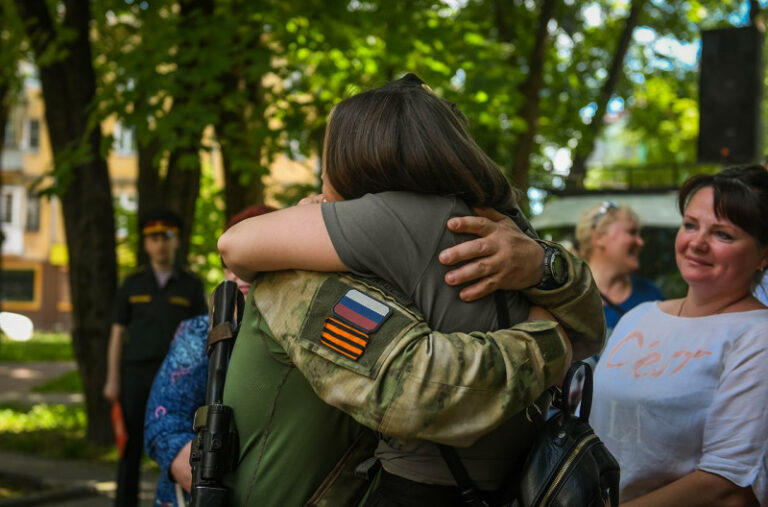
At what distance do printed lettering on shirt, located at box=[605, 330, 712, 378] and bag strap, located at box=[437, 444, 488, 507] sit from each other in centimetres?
115

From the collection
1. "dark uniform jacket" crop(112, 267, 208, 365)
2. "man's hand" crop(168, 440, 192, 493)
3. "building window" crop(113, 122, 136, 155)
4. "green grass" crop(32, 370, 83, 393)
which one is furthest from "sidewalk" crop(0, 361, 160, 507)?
"green grass" crop(32, 370, 83, 393)

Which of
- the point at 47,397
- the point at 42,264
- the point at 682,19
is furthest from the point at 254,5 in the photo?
the point at 42,264

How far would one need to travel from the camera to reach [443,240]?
2002mm

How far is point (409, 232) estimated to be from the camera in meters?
1.98

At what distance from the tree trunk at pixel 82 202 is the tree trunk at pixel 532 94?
17.8ft

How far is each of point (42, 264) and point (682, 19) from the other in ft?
128

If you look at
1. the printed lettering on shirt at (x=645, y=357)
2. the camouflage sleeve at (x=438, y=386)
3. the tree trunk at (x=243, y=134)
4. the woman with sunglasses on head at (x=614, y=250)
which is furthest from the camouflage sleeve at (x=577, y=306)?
the tree trunk at (x=243, y=134)

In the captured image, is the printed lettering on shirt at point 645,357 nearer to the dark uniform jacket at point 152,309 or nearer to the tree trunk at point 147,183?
the dark uniform jacket at point 152,309

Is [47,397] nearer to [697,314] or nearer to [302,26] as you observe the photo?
[302,26]

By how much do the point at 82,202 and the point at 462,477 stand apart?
904 centimetres

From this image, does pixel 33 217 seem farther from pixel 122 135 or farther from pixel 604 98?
pixel 122 135

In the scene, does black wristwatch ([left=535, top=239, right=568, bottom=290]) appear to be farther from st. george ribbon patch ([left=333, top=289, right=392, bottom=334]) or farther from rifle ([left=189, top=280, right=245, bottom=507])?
rifle ([left=189, top=280, right=245, bottom=507])

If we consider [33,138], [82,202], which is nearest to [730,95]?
A: [82,202]

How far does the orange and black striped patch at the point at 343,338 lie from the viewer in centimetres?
187
